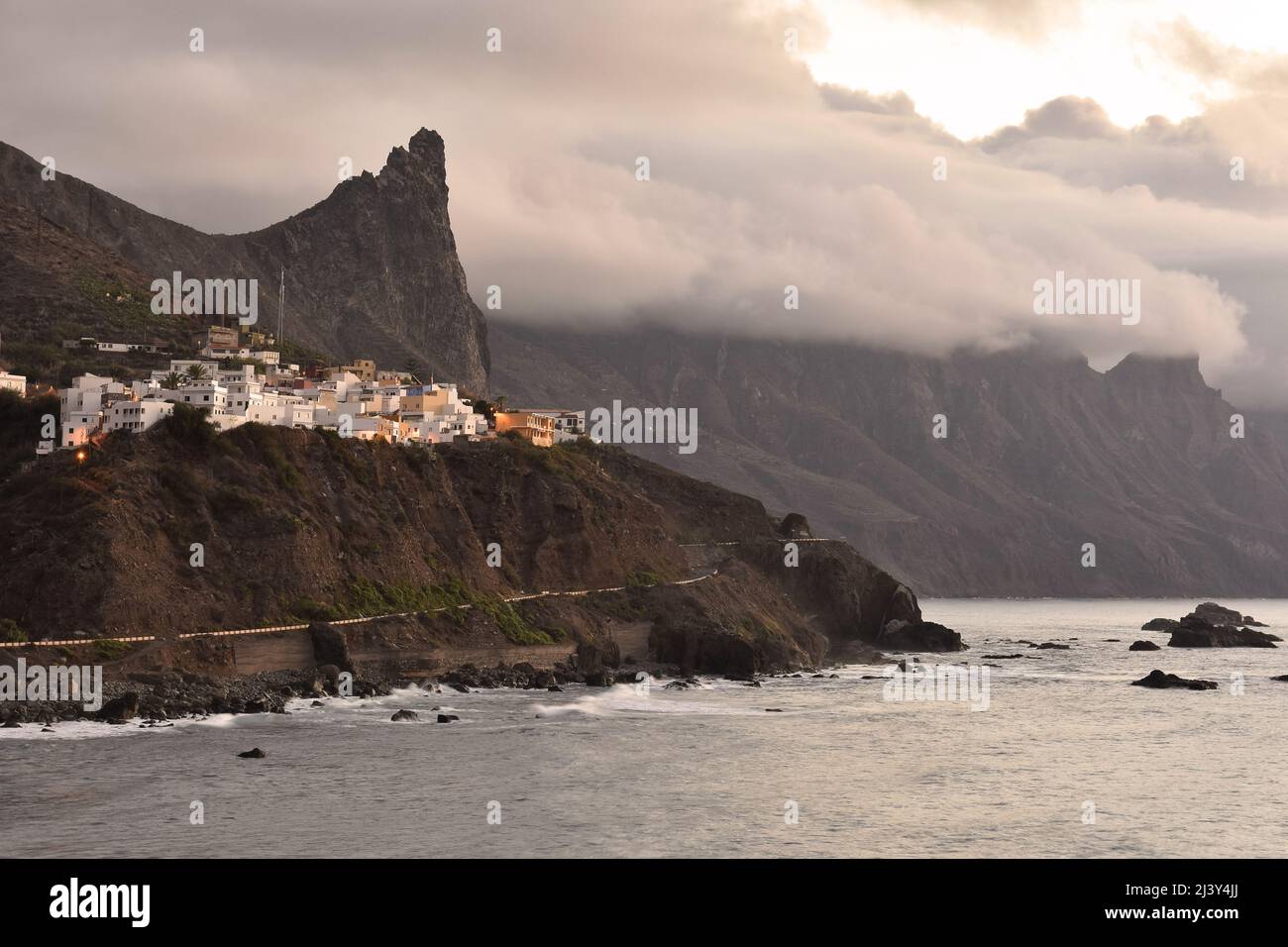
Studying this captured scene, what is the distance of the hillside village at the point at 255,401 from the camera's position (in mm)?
123125

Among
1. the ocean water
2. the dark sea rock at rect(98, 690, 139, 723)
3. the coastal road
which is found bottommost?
the ocean water

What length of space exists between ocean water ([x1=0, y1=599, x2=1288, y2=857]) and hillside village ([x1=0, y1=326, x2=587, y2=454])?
1357 inches

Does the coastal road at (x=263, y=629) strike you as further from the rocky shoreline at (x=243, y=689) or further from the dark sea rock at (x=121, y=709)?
the dark sea rock at (x=121, y=709)

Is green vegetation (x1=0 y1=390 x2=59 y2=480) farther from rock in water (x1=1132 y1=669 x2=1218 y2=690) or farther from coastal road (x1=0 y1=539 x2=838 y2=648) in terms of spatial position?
rock in water (x1=1132 y1=669 x2=1218 y2=690)

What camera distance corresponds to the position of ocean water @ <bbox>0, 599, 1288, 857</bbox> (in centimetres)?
5847

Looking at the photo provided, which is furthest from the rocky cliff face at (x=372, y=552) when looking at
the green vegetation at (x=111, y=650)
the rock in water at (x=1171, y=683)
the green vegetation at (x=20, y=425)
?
the rock in water at (x=1171, y=683)

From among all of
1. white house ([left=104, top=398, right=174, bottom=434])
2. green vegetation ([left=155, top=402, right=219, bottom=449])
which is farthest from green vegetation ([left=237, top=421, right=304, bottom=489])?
white house ([left=104, top=398, right=174, bottom=434])

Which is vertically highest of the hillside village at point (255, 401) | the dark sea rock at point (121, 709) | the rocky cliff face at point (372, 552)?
the hillside village at point (255, 401)

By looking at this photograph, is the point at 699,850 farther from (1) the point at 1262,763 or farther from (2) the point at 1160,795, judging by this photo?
(1) the point at 1262,763

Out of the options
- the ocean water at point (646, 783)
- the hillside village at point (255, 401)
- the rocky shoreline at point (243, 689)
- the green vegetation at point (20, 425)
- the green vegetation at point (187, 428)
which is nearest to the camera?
the ocean water at point (646, 783)

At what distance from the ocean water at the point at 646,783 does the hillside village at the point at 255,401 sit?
34.5m

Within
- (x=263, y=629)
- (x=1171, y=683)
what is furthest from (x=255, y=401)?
(x=1171, y=683)
